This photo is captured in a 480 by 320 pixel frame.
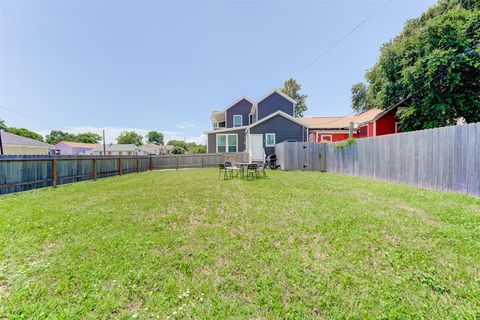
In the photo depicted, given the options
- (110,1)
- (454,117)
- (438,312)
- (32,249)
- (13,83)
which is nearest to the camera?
(438,312)

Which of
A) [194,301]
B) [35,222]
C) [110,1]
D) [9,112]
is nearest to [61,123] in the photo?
[9,112]

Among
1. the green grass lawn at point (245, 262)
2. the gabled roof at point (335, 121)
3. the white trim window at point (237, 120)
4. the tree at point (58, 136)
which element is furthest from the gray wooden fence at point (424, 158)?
the tree at point (58, 136)

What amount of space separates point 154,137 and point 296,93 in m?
72.1

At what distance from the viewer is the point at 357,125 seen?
19.5 m

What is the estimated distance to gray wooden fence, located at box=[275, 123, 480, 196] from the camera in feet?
17.9

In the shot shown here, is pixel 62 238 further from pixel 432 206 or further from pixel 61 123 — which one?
pixel 61 123

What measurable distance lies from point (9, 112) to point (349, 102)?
A: 54350 mm

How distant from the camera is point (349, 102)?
110 feet

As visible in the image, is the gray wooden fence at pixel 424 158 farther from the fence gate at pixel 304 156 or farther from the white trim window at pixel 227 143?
the white trim window at pixel 227 143

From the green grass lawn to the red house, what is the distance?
1304cm

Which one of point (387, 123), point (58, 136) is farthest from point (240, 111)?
point (58, 136)

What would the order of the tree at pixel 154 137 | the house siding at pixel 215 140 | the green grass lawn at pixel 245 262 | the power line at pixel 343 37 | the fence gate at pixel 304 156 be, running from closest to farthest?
the green grass lawn at pixel 245 262 → the power line at pixel 343 37 → the fence gate at pixel 304 156 → the house siding at pixel 215 140 → the tree at pixel 154 137

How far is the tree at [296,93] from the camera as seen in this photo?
36.2 metres

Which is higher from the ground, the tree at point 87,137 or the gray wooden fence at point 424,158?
the tree at point 87,137
